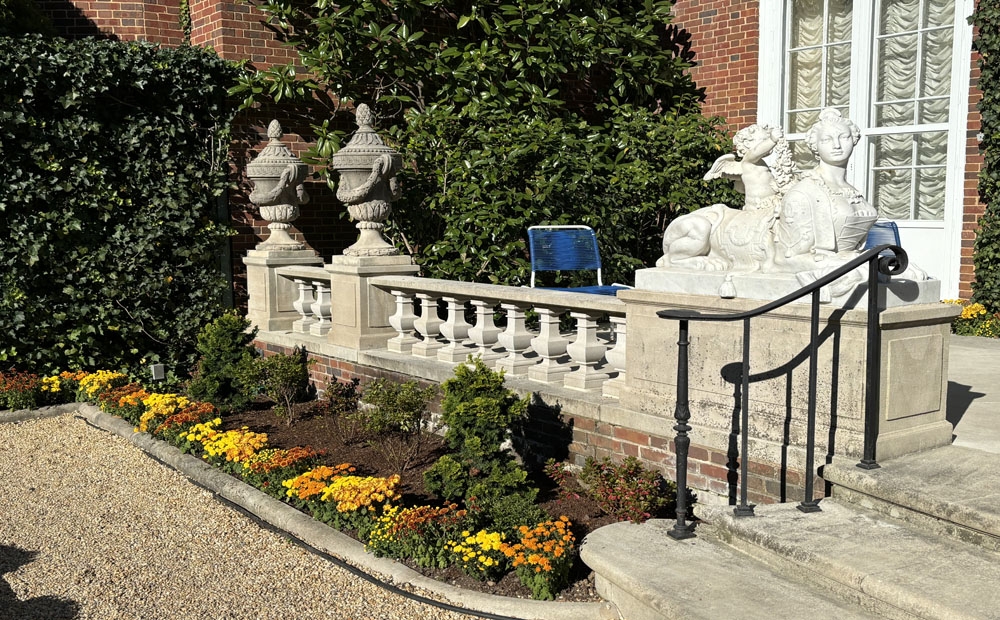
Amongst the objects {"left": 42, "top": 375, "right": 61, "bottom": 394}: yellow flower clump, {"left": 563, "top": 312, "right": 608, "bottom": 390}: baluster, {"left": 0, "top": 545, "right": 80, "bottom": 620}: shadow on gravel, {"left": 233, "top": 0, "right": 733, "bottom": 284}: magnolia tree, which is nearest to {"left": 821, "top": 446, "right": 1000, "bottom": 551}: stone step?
{"left": 563, "top": 312, "right": 608, "bottom": 390}: baluster

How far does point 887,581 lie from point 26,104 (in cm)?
761

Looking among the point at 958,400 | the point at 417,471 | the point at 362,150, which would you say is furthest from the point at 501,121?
the point at 958,400

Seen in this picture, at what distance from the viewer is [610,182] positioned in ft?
30.3

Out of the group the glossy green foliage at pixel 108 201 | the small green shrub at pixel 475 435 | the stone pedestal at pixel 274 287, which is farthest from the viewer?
the stone pedestal at pixel 274 287

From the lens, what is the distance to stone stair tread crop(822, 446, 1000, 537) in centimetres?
361

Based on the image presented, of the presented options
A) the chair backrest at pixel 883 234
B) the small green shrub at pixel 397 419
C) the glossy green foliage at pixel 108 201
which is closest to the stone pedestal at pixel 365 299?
the small green shrub at pixel 397 419

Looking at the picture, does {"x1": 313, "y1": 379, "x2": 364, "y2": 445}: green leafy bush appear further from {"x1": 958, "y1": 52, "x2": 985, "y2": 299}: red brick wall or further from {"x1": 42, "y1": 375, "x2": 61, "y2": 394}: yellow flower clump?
{"x1": 958, "y1": 52, "x2": 985, "y2": 299}: red brick wall

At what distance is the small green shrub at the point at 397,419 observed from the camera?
236 inches

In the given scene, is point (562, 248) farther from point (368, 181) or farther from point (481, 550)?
point (481, 550)

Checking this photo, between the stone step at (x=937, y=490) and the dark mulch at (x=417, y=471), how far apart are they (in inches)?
48.4

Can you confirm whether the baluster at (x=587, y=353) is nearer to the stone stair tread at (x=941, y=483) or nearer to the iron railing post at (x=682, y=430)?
the iron railing post at (x=682, y=430)

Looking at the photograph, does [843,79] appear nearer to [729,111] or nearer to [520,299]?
[729,111]

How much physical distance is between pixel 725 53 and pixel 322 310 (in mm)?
5657

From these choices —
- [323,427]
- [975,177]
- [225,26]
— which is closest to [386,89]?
[225,26]
